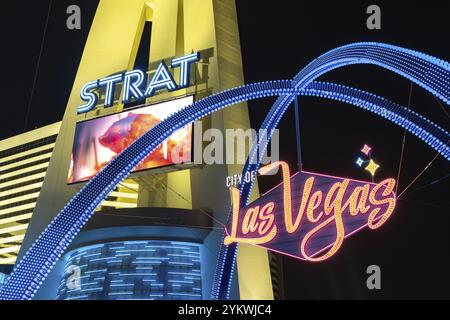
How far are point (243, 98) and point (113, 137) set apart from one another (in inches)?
594

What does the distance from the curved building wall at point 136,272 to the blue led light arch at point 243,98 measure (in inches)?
446

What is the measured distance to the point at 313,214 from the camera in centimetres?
1252

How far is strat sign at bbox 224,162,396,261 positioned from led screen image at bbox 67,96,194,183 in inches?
456

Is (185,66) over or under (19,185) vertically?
under

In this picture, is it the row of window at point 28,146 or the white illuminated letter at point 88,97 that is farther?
the row of window at point 28,146

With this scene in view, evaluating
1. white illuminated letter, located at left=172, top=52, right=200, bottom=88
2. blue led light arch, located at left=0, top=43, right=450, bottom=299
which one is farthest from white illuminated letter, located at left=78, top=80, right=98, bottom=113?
blue led light arch, located at left=0, top=43, right=450, bottom=299

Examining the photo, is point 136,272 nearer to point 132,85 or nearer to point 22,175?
point 132,85

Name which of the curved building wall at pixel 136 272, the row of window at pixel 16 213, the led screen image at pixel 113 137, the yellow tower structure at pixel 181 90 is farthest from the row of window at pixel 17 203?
the curved building wall at pixel 136 272

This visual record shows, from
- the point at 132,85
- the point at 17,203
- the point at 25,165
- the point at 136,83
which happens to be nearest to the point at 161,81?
the point at 136,83

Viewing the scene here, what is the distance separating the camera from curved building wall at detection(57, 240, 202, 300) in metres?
21.0

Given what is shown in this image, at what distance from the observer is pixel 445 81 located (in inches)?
344

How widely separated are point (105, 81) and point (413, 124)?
72.7ft

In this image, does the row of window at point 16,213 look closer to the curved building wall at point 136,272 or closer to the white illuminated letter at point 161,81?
the white illuminated letter at point 161,81

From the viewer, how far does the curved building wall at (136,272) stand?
21.0 m
